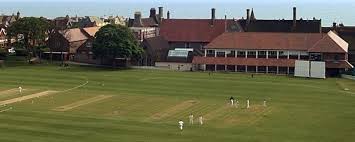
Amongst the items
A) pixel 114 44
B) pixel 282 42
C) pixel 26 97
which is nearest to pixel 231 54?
pixel 282 42

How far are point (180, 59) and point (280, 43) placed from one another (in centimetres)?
1880

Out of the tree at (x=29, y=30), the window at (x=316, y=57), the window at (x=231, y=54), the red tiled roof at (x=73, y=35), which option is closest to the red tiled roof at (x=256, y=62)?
the window at (x=231, y=54)

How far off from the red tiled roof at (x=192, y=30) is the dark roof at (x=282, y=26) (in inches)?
188

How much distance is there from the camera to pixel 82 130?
5012 centimetres

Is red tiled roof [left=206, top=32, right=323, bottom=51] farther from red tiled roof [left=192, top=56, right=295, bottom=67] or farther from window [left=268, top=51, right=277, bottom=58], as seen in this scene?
red tiled roof [left=192, top=56, right=295, bottom=67]

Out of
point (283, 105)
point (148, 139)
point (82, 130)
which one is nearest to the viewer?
point (148, 139)

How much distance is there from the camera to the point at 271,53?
100m

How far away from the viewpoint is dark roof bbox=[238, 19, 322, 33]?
118250 millimetres

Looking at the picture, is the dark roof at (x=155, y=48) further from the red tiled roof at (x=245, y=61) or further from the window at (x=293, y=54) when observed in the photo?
the window at (x=293, y=54)

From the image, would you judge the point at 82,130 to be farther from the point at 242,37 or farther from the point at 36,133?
the point at 242,37

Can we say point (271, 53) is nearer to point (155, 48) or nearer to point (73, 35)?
point (155, 48)

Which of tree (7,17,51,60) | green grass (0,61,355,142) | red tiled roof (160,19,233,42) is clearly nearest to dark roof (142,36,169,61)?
red tiled roof (160,19,233,42)

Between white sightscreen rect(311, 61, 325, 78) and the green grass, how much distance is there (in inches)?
100

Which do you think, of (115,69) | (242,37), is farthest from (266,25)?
(115,69)
